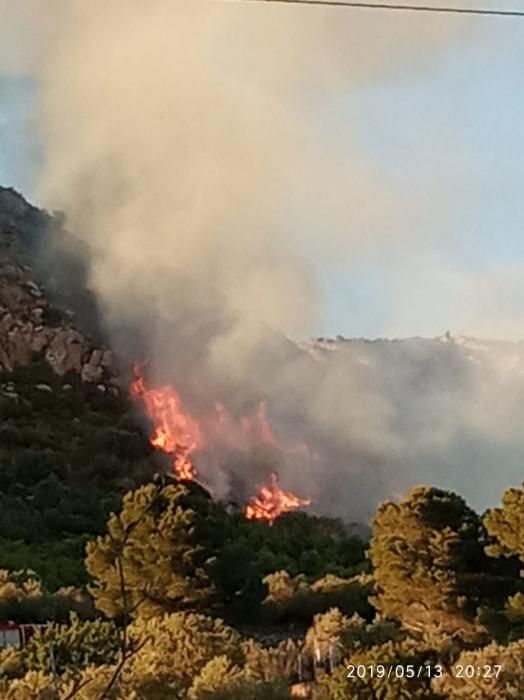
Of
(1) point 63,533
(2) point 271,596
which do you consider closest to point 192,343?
(1) point 63,533

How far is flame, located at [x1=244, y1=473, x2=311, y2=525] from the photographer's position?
64800 mm

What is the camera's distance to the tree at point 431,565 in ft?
70.3

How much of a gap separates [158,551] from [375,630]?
5.93m

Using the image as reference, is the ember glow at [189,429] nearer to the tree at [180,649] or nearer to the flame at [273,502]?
the flame at [273,502]

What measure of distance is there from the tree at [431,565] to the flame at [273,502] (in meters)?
39.8

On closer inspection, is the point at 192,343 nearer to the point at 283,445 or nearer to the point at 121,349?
the point at 121,349

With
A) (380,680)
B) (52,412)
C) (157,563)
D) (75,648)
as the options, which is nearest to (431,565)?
(157,563)

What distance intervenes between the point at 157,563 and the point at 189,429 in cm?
5537

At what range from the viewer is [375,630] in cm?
1877

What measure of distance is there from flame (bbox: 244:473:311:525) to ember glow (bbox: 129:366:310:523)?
9 cm

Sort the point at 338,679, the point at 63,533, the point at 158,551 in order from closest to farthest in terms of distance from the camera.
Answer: the point at 338,679
the point at 158,551
the point at 63,533

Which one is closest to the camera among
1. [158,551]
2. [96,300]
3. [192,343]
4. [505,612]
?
[505,612]

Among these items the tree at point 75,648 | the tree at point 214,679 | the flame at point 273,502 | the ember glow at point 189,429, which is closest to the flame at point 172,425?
the ember glow at point 189,429

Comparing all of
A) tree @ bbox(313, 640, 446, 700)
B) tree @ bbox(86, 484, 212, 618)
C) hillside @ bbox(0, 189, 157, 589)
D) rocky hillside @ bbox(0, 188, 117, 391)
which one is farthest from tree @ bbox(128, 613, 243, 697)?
rocky hillside @ bbox(0, 188, 117, 391)
